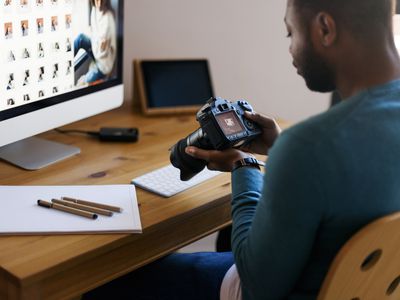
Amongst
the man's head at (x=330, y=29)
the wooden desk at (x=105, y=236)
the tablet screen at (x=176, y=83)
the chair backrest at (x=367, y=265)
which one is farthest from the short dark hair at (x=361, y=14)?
the tablet screen at (x=176, y=83)

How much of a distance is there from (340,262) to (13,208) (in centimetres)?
63

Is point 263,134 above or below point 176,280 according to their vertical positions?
above

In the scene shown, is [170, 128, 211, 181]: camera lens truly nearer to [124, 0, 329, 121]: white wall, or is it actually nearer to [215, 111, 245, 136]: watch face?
[215, 111, 245, 136]: watch face

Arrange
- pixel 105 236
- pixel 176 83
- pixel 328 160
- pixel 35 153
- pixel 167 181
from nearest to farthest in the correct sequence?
1. pixel 328 160
2. pixel 105 236
3. pixel 167 181
4. pixel 35 153
5. pixel 176 83

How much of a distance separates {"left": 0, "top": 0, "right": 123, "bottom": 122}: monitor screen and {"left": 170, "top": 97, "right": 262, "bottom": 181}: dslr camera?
361 mm

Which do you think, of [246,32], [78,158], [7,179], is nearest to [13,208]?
[7,179]

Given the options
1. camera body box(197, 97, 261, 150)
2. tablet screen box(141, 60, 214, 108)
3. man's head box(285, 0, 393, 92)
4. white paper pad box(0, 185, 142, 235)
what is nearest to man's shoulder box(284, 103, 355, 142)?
man's head box(285, 0, 393, 92)

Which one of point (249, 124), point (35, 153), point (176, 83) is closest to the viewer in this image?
point (249, 124)

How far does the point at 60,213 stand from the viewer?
3.88 feet

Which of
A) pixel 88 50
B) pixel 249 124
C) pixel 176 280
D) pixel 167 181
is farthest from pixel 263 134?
pixel 88 50

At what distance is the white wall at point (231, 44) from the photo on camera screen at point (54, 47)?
27cm

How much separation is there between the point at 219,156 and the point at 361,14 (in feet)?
1.28

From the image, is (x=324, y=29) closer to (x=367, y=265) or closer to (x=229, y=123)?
(x=229, y=123)

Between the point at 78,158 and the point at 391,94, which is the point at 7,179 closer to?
the point at 78,158
